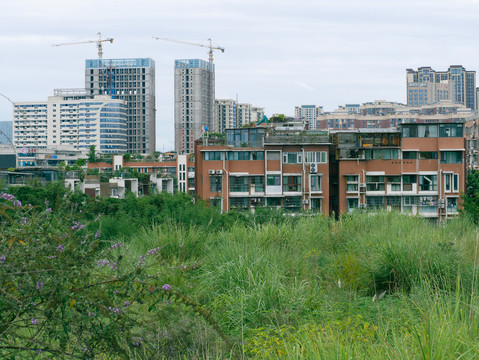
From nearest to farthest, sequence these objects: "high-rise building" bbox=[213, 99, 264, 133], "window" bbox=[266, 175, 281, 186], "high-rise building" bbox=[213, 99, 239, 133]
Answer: "window" bbox=[266, 175, 281, 186] < "high-rise building" bbox=[213, 99, 239, 133] < "high-rise building" bbox=[213, 99, 264, 133]

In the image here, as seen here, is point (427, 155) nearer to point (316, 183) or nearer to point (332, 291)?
point (316, 183)

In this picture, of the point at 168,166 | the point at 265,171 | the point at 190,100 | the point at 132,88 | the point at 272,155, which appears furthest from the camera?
the point at 132,88

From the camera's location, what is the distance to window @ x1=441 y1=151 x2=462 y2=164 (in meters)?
29.2

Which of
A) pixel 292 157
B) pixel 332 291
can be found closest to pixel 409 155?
pixel 292 157

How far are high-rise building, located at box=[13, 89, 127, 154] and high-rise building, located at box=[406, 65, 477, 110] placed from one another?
71.0 m

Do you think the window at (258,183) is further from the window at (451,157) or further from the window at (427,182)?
the window at (451,157)

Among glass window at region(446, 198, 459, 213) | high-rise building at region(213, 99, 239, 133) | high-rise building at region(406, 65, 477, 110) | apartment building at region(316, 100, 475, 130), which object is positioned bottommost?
glass window at region(446, 198, 459, 213)

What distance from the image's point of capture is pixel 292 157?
30016mm

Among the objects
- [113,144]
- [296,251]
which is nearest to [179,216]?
[296,251]

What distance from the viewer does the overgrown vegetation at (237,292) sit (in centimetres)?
327

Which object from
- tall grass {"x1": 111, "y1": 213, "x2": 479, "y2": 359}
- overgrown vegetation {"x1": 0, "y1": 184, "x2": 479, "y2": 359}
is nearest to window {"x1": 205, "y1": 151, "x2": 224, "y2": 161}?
overgrown vegetation {"x1": 0, "y1": 184, "x2": 479, "y2": 359}

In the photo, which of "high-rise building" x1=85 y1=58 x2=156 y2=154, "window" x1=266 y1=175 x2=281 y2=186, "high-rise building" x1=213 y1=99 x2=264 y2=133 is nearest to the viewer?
"window" x1=266 y1=175 x2=281 y2=186

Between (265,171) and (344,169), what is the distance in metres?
4.02

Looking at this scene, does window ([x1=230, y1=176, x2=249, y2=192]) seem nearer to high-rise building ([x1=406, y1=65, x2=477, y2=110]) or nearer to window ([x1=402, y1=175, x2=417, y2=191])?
window ([x1=402, y1=175, x2=417, y2=191])
